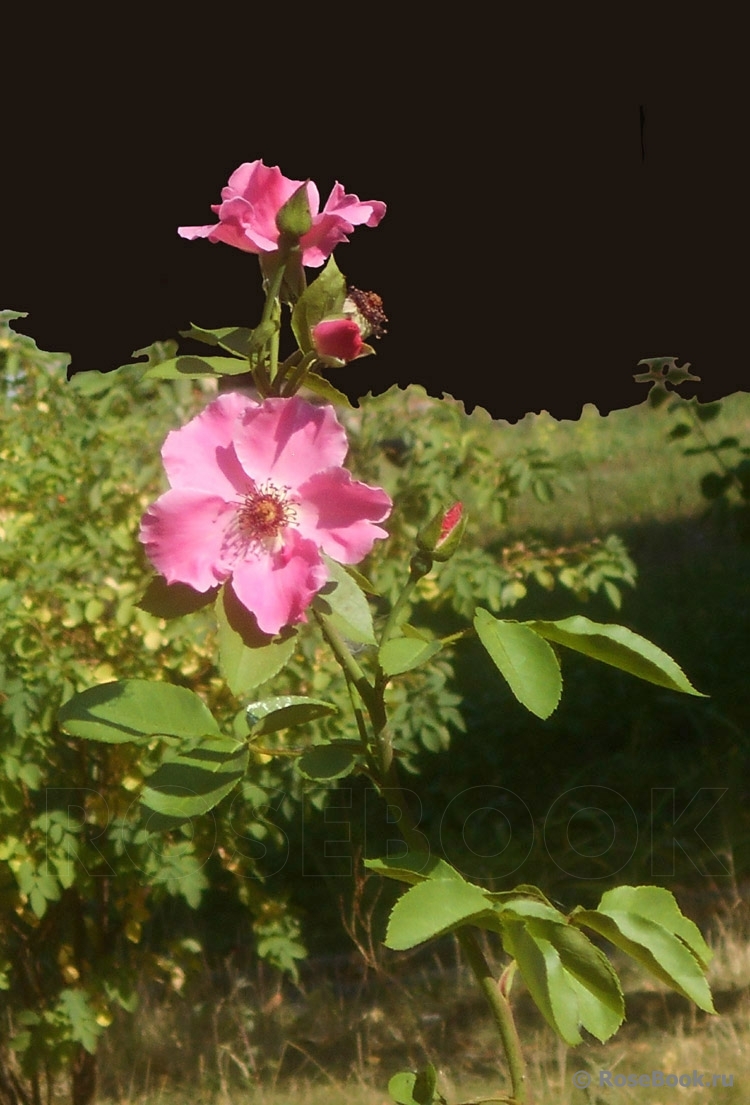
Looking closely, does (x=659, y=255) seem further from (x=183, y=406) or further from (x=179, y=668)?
(x=179, y=668)

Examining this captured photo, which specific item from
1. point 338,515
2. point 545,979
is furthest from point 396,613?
point 545,979

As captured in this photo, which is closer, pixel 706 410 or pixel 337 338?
pixel 337 338

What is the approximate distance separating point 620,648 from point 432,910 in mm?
219

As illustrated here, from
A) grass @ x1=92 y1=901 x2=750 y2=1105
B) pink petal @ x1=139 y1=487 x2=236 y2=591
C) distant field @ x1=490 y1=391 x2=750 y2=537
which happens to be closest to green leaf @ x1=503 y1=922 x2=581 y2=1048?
pink petal @ x1=139 y1=487 x2=236 y2=591

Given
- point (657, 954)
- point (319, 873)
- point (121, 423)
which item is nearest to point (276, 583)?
point (657, 954)

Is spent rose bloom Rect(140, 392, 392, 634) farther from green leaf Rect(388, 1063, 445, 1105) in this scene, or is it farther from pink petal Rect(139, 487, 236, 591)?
green leaf Rect(388, 1063, 445, 1105)

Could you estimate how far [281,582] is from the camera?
2.70 feet

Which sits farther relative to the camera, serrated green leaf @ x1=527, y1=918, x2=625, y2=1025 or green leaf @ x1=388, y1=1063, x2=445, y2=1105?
green leaf @ x1=388, y1=1063, x2=445, y2=1105

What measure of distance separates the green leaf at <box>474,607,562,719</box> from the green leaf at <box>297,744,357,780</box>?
0.44 ft

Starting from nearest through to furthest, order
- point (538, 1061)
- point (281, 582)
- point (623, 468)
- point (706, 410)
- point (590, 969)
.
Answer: point (281, 582) < point (590, 969) < point (538, 1061) < point (706, 410) < point (623, 468)

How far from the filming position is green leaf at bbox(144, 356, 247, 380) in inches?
35.4

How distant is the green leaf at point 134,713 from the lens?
3.12ft

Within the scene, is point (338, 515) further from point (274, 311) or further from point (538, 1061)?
point (538, 1061)

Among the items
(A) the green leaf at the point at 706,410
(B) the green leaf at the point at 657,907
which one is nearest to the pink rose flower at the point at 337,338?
(B) the green leaf at the point at 657,907
